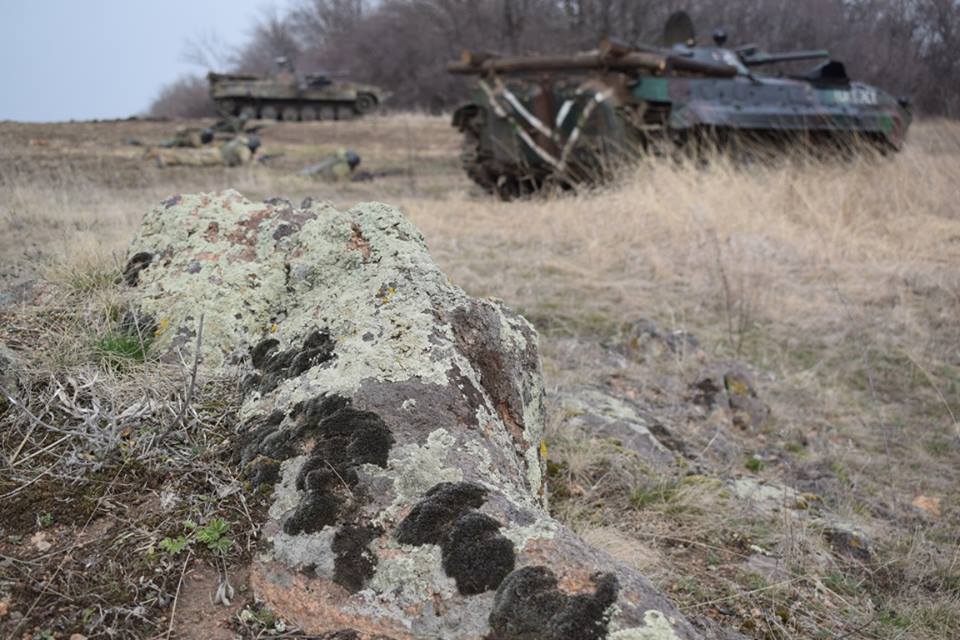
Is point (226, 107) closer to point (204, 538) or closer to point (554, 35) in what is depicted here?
point (554, 35)

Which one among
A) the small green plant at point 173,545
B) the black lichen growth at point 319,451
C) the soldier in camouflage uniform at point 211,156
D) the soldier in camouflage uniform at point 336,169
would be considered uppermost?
the soldier in camouflage uniform at point 211,156

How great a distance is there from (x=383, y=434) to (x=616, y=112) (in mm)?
8630

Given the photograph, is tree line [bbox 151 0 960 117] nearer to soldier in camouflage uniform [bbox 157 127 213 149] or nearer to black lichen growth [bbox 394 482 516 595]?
soldier in camouflage uniform [bbox 157 127 213 149]

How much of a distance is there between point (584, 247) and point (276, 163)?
8360mm

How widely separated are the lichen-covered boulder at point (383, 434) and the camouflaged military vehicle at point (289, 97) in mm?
23718

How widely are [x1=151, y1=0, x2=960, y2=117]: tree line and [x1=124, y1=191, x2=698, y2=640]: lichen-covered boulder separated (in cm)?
1151

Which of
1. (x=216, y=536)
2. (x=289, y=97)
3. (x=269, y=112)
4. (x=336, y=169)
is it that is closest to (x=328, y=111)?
(x=289, y=97)

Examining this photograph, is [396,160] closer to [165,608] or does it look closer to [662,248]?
[662,248]

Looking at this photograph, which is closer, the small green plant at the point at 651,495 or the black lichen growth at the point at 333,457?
the black lichen growth at the point at 333,457

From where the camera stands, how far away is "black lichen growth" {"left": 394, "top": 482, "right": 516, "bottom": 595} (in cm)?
144

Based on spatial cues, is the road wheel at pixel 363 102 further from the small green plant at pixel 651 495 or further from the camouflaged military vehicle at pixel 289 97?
the small green plant at pixel 651 495

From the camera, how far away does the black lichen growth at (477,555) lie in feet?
4.69

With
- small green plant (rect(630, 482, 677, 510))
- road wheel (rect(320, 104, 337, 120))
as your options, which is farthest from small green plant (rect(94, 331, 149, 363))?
road wheel (rect(320, 104, 337, 120))

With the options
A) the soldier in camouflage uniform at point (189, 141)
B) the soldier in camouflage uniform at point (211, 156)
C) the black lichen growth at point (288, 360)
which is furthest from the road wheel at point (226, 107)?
the black lichen growth at point (288, 360)
